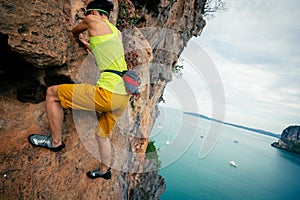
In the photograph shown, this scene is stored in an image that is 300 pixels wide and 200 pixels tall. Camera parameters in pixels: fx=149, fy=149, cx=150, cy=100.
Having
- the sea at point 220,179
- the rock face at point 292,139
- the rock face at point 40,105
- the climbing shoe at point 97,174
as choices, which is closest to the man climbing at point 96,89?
the rock face at point 40,105

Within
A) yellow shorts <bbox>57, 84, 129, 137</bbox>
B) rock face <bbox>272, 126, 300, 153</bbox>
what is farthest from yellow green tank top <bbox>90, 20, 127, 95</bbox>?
rock face <bbox>272, 126, 300, 153</bbox>

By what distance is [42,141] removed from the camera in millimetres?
2402

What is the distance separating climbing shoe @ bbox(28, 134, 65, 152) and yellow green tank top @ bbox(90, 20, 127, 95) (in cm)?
125

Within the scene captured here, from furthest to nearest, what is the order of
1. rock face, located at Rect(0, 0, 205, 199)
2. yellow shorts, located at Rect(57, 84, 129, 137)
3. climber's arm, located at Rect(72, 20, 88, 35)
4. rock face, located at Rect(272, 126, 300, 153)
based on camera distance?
rock face, located at Rect(272, 126, 300, 153), climber's arm, located at Rect(72, 20, 88, 35), yellow shorts, located at Rect(57, 84, 129, 137), rock face, located at Rect(0, 0, 205, 199)

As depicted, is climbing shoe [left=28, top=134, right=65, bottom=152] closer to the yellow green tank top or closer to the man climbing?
the man climbing

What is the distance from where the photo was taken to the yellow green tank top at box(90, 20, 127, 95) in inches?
92.0

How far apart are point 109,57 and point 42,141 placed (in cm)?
173

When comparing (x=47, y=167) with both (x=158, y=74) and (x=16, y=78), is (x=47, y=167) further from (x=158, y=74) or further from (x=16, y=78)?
(x=158, y=74)

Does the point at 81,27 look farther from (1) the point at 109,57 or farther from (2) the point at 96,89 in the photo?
(2) the point at 96,89

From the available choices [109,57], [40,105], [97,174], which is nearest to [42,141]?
[40,105]

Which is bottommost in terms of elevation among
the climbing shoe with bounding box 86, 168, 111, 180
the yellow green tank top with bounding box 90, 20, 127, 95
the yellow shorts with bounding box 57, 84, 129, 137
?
the climbing shoe with bounding box 86, 168, 111, 180

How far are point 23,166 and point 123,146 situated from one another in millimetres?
2399

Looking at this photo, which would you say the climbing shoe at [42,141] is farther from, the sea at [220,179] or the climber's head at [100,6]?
the sea at [220,179]

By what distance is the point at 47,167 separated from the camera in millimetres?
2297
